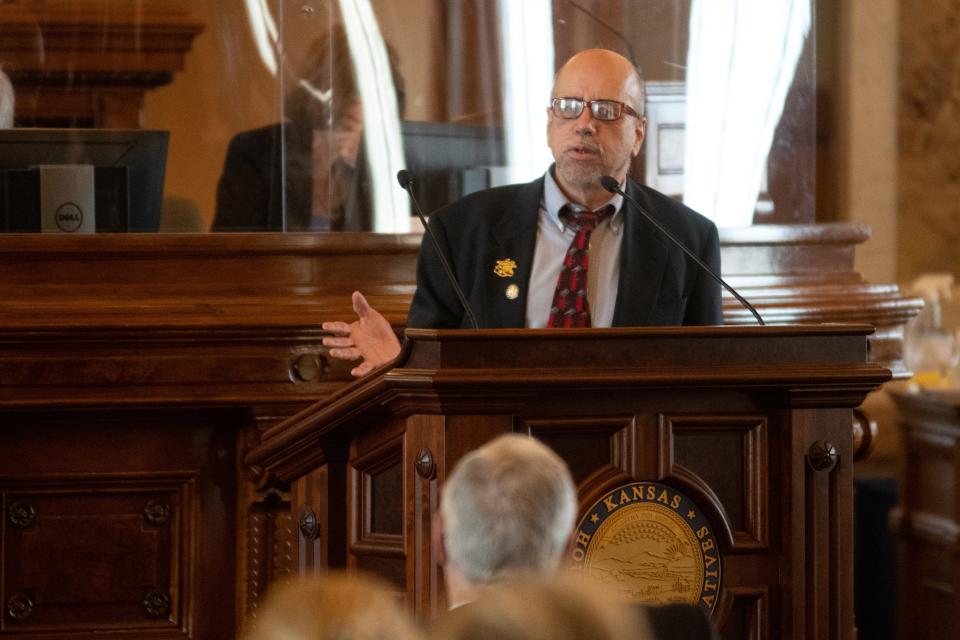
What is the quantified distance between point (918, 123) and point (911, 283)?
2.24ft

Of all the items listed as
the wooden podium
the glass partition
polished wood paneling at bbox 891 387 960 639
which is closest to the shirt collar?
the wooden podium

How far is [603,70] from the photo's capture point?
3.58 m

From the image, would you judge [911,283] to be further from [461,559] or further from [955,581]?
[461,559]

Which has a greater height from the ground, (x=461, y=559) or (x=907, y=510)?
(x=461, y=559)

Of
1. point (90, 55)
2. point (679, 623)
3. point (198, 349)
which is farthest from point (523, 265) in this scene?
point (90, 55)

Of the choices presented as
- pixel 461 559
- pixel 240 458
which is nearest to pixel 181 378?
pixel 240 458

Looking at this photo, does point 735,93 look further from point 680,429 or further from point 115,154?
point 680,429

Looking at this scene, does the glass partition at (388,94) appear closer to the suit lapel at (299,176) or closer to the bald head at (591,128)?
the suit lapel at (299,176)

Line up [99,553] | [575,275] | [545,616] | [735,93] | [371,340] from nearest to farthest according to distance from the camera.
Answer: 1. [545,616]
2. [371,340]
3. [575,275]
4. [99,553]
5. [735,93]

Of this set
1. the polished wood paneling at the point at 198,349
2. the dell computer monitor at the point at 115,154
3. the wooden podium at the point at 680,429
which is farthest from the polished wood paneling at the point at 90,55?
the wooden podium at the point at 680,429

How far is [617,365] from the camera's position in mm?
2682

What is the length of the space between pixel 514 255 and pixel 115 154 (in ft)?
5.55

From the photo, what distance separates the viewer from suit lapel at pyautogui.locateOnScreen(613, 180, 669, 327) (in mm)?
3355

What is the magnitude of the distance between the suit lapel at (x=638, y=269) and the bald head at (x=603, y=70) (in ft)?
0.89
